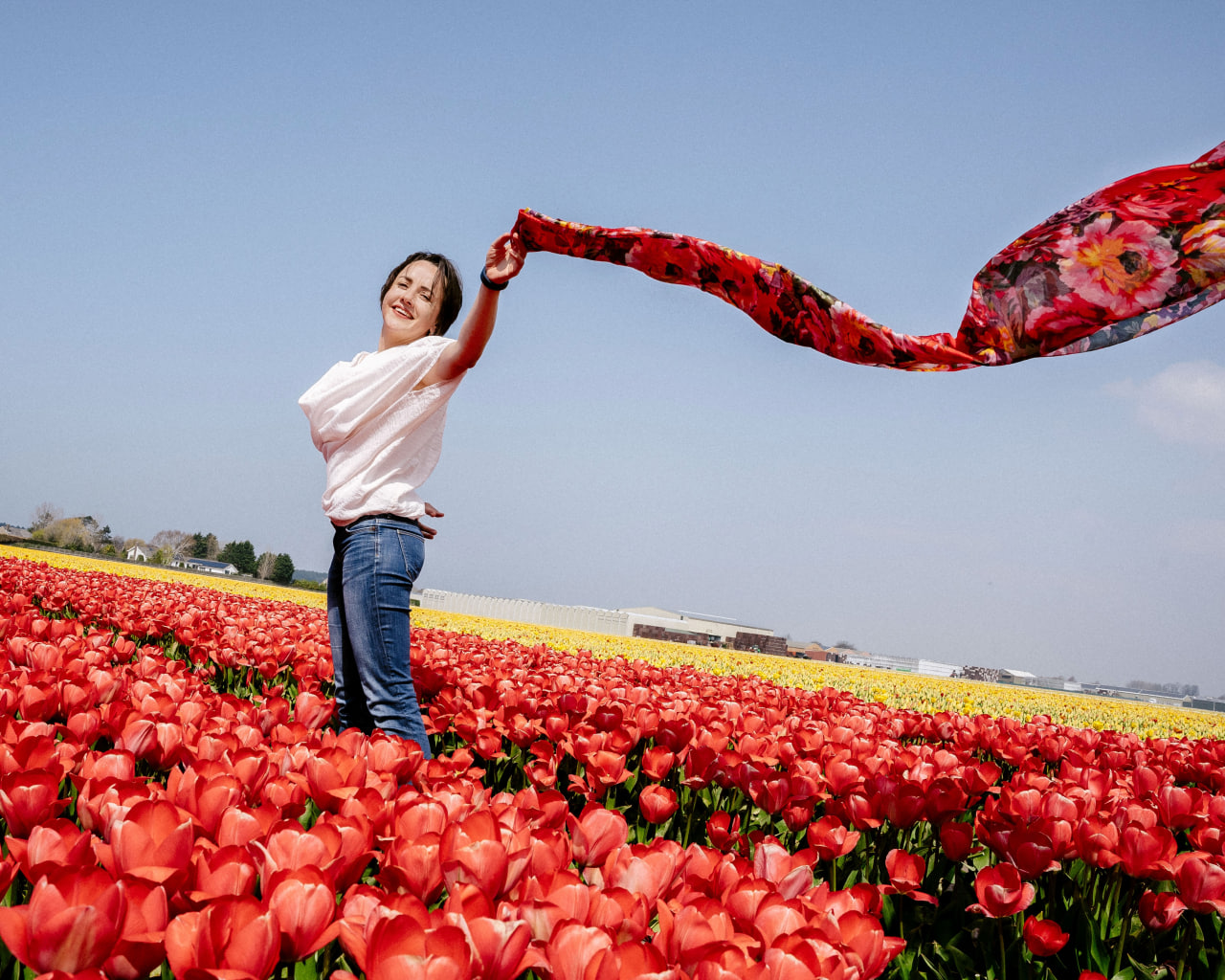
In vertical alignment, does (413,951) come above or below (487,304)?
below

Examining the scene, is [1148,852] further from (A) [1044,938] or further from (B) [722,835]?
(B) [722,835]

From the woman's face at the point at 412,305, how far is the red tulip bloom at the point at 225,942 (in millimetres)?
2739

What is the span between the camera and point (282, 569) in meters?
68.1

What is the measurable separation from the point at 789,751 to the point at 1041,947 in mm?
1365

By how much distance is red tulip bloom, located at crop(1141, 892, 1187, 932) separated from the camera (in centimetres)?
193

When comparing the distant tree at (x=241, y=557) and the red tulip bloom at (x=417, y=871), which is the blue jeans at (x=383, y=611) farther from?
the distant tree at (x=241, y=557)

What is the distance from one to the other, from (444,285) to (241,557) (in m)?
89.3

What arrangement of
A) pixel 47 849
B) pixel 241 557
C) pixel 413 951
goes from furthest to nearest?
pixel 241 557 < pixel 47 849 < pixel 413 951

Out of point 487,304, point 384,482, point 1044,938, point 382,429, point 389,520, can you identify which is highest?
point 487,304

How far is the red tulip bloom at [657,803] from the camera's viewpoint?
7.28ft

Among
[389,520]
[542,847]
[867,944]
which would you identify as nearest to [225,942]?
[542,847]

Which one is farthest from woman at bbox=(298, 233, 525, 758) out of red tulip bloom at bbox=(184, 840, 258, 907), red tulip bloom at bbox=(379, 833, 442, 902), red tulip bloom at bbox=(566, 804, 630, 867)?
red tulip bloom at bbox=(184, 840, 258, 907)

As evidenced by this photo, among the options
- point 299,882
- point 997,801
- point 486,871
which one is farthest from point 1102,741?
point 299,882

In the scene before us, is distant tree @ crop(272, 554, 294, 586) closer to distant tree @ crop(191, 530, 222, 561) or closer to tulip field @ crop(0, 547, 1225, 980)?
distant tree @ crop(191, 530, 222, 561)
